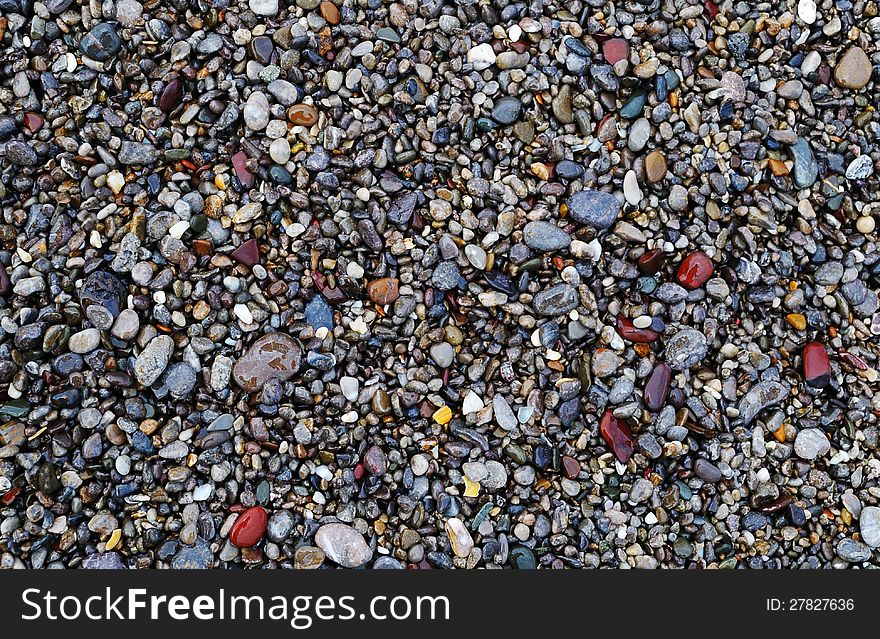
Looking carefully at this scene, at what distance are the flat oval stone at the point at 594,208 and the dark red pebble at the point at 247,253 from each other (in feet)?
2.45

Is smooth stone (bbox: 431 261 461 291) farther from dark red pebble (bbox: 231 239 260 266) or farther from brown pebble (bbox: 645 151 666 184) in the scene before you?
brown pebble (bbox: 645 151 666 184)

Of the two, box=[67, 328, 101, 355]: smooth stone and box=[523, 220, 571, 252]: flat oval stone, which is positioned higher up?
box=[523, 220, 571, 252]: flat oval stone

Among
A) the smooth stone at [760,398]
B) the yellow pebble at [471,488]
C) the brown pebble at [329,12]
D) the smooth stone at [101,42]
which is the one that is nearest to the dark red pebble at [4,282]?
the smooth stone at [101,42]

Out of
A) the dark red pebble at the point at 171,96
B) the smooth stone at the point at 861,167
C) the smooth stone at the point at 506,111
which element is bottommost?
the smooth stone at the point at 861,167

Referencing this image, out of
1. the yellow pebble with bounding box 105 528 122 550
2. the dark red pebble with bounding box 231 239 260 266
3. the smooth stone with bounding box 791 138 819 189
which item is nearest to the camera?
the yellow pebble with bounding box 105 528 122 550

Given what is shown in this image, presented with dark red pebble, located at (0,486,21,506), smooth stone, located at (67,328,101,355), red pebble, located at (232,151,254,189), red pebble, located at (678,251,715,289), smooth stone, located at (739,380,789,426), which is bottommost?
dark red pebble, located at (0,486,21,506)

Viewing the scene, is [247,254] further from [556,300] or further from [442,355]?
[556,300]

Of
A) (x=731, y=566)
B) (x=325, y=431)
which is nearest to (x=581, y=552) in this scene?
(x=731, y=566)

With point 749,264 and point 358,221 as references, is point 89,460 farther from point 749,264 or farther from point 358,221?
point 749,264

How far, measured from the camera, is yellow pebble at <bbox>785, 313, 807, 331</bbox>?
190cm

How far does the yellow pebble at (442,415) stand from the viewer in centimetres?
181

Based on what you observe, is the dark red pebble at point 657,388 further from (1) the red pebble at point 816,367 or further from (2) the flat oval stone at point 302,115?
(2) the flat oval stone at point 302,115

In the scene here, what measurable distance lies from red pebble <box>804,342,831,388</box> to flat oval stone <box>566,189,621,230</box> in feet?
1.89

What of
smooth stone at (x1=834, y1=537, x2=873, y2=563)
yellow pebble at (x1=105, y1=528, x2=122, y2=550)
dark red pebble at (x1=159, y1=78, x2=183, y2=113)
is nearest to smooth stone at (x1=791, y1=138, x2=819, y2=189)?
smooth stone at (x1=834, y1=537, x2=873, y2=563)
